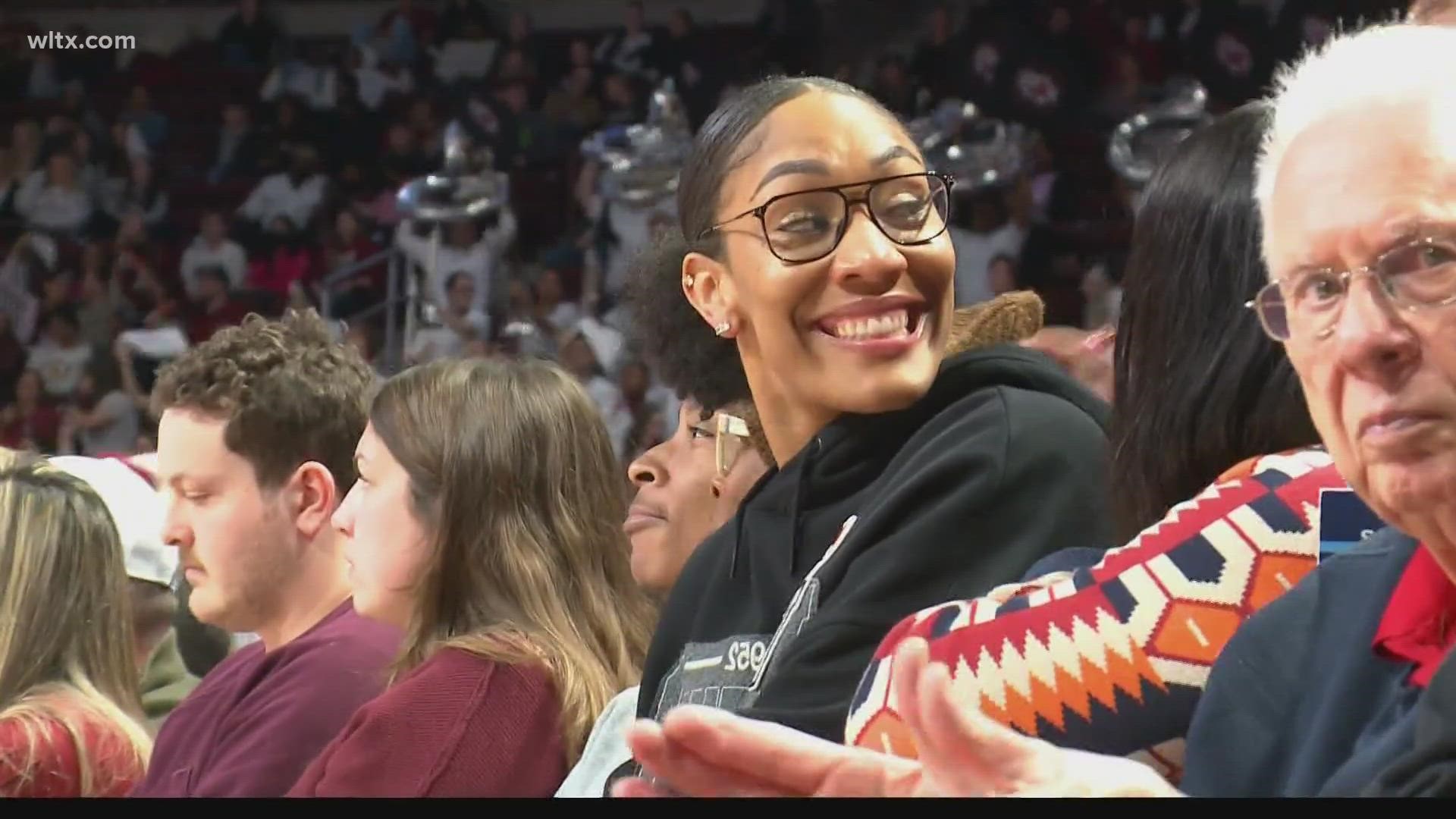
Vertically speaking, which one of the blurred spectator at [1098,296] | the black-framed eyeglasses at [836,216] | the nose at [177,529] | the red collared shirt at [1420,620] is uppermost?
the black-framed eyeglasses at [836,216]

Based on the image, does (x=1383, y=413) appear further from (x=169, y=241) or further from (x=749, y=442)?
(x=169, y=241)

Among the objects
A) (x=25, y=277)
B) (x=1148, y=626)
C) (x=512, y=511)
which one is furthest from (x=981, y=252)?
(x=1148, y=626)

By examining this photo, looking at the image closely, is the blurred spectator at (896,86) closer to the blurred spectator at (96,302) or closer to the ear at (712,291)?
the blurred spectator at (96,302)

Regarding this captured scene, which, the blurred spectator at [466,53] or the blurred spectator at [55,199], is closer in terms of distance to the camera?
the blurred spectator at [55,199]

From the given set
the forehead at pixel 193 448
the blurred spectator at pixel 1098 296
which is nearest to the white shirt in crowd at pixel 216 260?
the blurred spectator at pixel 1098 296

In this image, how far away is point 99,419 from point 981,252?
3.55m

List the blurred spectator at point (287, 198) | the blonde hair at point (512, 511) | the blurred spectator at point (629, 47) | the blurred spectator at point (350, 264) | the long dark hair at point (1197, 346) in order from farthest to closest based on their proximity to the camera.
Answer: the blurred spectator at point (629, 47), the blurred spectator at point (287, 198), the blurred spectator at point (350, 264), the blonde hair at point (512, 511), the long dark hair at point (1197, 346)

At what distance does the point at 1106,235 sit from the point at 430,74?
3.86 m

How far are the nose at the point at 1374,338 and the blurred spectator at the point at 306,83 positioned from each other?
31.3 ft

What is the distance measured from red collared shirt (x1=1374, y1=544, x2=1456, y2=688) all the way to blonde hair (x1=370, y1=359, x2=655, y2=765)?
1.20 meters

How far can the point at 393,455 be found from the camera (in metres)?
2.35

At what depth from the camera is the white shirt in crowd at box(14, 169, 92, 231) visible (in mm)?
9719

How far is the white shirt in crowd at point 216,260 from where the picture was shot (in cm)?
941

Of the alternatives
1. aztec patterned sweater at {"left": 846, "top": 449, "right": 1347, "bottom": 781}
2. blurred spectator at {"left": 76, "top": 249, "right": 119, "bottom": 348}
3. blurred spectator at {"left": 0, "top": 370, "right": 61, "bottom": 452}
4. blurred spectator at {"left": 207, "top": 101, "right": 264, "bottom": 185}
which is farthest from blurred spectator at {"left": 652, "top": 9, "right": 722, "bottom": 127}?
aztec patterned sweater at {"left": 846, "top": 449, "right": 1347, "bottom": 781}
